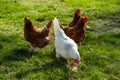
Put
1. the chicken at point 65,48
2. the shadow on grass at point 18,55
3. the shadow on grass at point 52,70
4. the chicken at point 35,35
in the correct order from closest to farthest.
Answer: the chicken at point 65,48, the shadow on grass at point 52,70, the shadow on grass at point 18,55, the chicken at point 35,35

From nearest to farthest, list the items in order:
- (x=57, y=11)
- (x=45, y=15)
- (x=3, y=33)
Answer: (x=3, y=33) → (x=45, y=15) → (x=57, y=11)

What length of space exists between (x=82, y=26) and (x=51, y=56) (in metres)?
1.26

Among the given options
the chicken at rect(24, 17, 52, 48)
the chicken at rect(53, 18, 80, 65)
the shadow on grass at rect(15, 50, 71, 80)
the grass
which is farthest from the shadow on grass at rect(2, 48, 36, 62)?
the chicken at rect(53, 18, 80, 65)

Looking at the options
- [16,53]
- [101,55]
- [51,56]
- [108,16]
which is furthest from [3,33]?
[108,16]

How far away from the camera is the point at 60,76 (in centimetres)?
859

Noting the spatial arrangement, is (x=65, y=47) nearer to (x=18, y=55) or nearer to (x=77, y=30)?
(x=77, y=30)

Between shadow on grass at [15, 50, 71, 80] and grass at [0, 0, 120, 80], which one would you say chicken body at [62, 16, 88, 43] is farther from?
shadow on grass at [15, 50, 71, 80]

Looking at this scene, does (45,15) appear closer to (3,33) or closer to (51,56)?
(3,33)

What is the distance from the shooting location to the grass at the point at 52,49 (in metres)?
8.72

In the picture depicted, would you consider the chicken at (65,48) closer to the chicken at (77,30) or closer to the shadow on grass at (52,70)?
the shadow on grass at (52,70)

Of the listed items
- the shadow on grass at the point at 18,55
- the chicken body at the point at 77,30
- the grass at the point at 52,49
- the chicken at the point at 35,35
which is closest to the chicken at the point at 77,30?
the chicken body at the point at 77,30

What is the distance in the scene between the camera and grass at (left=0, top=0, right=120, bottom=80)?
8.72 metres

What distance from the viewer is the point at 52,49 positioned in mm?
10164

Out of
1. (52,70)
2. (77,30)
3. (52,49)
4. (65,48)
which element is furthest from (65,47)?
(52,49)
